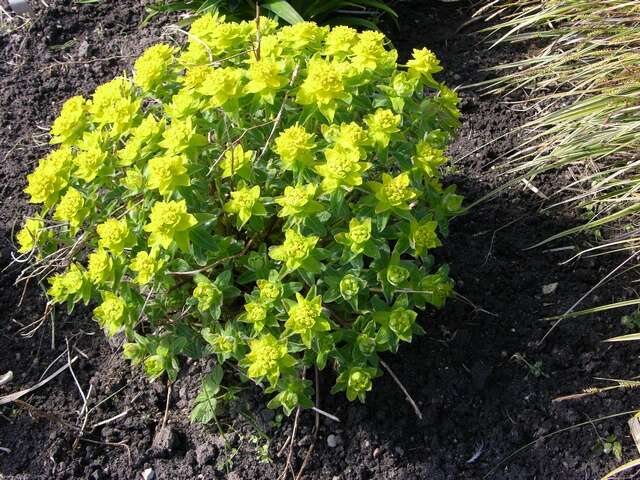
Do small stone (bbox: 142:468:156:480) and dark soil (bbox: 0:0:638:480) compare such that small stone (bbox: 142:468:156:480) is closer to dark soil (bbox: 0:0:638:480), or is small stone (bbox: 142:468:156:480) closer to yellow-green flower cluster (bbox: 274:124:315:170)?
dark soil (bbox: 0:0:638:480)

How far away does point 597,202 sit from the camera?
269 cm

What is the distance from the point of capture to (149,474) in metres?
2.29

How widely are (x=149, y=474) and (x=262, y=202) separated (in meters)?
0.96

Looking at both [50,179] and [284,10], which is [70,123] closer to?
[50,179]

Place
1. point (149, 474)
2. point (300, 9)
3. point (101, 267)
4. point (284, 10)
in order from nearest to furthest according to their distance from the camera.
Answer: point (101, 267), point (149, 474), point (284, 10), point (300, 9)

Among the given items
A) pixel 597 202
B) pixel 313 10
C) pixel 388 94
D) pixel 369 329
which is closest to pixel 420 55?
pixel 388 94

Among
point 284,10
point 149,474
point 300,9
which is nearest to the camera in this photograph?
point 149,474

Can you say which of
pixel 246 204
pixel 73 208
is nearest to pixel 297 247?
pixel 246 204

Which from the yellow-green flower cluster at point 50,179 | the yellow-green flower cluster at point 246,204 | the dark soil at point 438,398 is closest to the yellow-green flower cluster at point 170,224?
the yellow-green flower cluster at point 246,204

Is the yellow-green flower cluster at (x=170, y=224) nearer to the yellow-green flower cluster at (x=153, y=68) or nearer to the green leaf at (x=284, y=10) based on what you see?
the yellow-green flower cluster at (x=153, y=68)

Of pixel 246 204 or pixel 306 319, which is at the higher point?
pixel 246 204

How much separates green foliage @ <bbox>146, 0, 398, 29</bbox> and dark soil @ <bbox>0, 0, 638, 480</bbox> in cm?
106

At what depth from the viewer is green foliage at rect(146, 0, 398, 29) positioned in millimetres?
3381

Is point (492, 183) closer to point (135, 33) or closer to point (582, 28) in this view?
point (582, 28)
